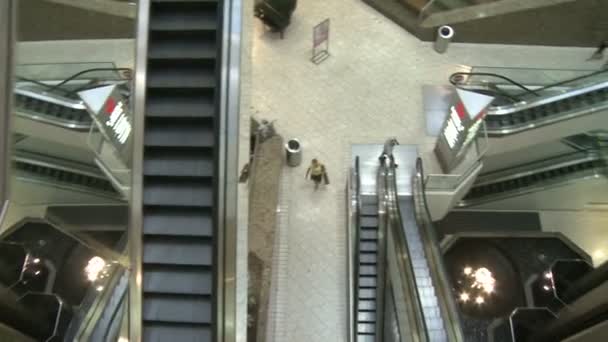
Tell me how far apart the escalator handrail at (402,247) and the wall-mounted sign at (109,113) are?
3549 millimetres

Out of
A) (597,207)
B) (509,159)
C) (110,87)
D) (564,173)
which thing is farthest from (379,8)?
(110,87)

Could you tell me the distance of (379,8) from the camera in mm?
11648

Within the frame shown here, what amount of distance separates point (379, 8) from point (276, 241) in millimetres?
5696

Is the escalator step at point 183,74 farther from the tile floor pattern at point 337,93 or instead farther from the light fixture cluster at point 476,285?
the light fixture cluster at point 476,285

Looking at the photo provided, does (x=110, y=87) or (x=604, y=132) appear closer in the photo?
(x=110, y=87)

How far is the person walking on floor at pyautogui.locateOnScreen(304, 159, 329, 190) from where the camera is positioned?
9508 mm

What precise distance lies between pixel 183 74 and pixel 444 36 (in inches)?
279

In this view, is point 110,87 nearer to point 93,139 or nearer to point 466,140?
point 93,139

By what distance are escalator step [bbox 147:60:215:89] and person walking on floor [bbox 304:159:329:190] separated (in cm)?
445

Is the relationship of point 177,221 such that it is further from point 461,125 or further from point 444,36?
point 444,36

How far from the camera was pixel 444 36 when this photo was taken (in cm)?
1084

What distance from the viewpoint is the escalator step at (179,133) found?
5168 mm

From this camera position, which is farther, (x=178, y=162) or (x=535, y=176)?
(x=535, y=176)

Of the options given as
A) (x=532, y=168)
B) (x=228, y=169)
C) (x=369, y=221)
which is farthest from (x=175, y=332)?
(x=532, y=168)
